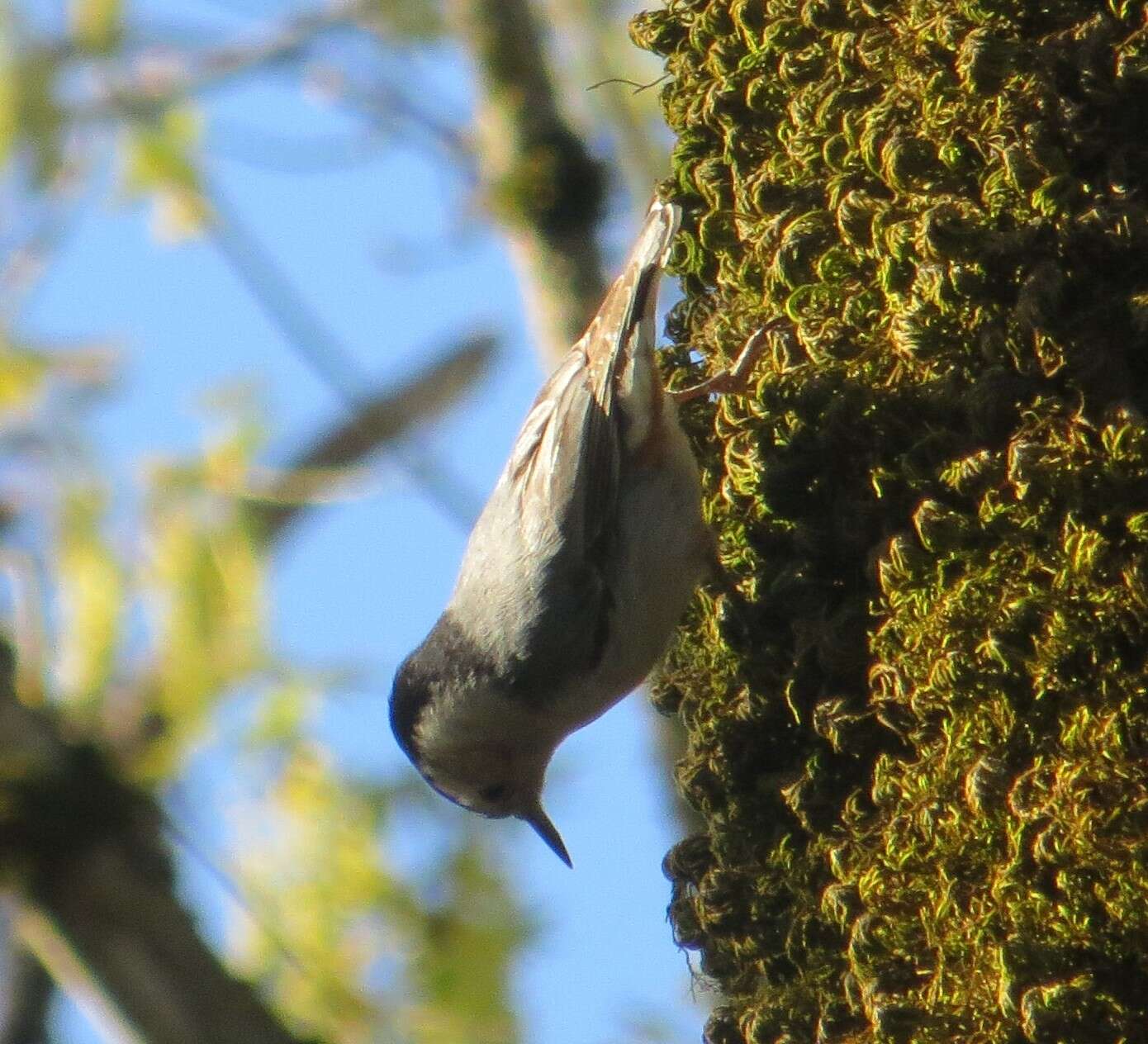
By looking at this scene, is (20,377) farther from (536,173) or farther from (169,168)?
(536,173)

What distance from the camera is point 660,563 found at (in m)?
3.20

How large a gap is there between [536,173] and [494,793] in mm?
2025

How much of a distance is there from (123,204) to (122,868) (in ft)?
6.51

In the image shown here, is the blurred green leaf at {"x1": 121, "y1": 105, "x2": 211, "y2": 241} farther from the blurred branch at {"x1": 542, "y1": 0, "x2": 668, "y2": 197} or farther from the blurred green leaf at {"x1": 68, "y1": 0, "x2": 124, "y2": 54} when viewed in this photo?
the blurred branch at {"x1": 542, "y1": 0, "x2": 668, "y2": 197}

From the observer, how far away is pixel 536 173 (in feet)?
15.8

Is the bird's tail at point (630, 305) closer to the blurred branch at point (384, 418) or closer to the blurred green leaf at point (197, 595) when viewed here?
the blurred green leaf at point (197, 595)

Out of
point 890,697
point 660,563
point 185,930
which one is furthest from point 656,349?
point 185,930

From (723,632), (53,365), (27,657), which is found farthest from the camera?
(53,365)

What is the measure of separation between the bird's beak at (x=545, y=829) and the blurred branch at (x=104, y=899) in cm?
79

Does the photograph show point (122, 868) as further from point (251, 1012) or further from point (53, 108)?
point (53, 108)

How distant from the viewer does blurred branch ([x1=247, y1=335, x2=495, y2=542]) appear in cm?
547

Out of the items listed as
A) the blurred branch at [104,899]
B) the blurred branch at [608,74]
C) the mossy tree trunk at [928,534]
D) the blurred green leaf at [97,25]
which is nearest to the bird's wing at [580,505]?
the mossy tree trunk at [928,534]

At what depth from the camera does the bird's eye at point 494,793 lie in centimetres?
366

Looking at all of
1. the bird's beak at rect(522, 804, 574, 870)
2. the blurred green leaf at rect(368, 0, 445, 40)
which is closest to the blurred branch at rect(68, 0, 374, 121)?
the blurred green leaf at rect(368, 0, 445, 40)
